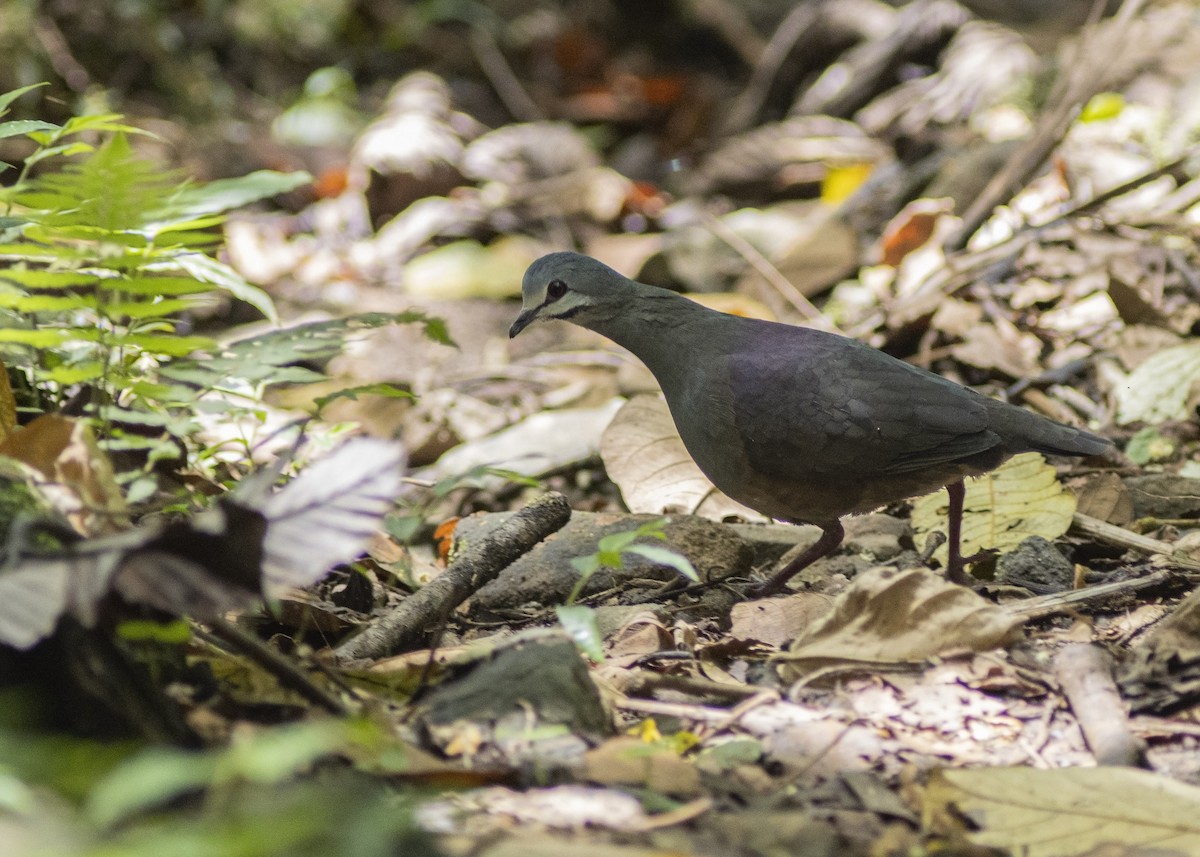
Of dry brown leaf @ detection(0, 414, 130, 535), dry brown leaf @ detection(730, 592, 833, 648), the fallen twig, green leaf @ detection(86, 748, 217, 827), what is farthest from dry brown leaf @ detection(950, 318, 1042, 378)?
A: green leaf @ detection(86, 748, 217, 827)

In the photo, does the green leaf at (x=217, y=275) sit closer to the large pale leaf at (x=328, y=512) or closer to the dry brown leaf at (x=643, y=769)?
the large pale leaf at (x=328, y=512)

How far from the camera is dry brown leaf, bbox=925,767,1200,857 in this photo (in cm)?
214

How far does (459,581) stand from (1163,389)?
3.15 metres

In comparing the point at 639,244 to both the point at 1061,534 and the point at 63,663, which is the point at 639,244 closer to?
the point at 1061,534

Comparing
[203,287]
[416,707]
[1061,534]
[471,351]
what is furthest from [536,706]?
[471,351]

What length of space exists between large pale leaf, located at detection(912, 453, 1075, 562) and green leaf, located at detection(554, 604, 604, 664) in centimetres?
170

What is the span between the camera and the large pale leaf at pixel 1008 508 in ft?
12.3

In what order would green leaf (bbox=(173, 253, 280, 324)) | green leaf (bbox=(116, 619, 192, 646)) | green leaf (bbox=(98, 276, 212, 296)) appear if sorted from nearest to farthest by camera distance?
green leaf (bbox=(116, 619, 192, 646)) → green leaf (bbox=(98, 276, 212, 296)) → green leaf (bbox=(173, 253, 280, 324))

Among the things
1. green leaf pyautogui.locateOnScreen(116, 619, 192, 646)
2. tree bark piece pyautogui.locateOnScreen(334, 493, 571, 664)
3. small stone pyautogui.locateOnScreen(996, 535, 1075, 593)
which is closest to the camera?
green leaf pyautogui.locateOnScreen(116, 619, 192, 646)

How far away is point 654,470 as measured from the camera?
14.6 feet

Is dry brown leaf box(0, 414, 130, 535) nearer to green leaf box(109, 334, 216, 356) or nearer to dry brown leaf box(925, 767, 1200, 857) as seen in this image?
green leaf box(109, 334, 216, 356)

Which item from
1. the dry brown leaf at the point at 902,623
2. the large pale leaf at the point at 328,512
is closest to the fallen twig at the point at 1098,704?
the dry brown leaf at the point at 902,623

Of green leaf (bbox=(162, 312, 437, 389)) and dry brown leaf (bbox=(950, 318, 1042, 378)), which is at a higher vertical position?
green leaf (bbox=(162, 312, 437, 389))

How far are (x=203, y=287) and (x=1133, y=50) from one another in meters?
6.63
